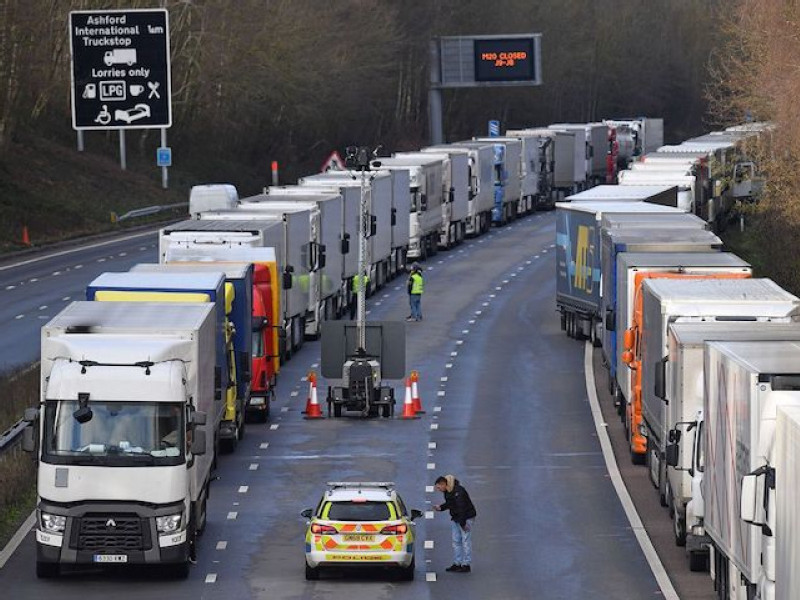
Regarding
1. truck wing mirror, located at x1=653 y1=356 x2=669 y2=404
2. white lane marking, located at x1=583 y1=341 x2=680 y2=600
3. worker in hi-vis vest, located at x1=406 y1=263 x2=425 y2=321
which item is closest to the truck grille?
white lane marking, located at x1=583 y1=341 x2=680 y2=600

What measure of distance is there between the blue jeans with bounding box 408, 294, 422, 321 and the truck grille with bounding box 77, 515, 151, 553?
93.0ft

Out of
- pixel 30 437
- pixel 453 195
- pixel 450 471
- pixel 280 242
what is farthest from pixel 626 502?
pixel 453 195

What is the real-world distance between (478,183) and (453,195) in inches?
179

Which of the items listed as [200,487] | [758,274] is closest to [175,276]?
[200,487]

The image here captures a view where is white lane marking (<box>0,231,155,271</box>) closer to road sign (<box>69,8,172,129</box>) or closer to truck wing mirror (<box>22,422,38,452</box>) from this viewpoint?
road sign (<box>69,8,172,129</box>)

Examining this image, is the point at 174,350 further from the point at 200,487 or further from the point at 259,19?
the point at 259,19

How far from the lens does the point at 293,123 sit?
119 meters

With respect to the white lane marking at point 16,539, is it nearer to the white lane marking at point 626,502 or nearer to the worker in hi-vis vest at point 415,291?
the white lane marking at point 626,502

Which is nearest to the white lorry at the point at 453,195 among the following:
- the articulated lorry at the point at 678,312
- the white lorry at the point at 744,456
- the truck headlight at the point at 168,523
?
the articulated lorry at the point at 678,312

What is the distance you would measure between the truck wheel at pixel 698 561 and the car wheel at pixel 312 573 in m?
4.72

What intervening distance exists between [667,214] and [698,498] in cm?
2588

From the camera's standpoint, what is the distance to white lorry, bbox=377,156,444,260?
222 ft

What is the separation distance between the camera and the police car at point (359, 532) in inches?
985

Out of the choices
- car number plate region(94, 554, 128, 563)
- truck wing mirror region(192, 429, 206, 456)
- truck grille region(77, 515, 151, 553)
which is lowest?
car number plate region(94, 554, 128, 563)
